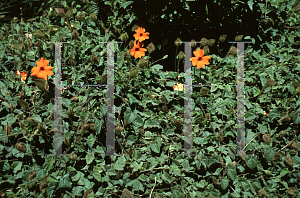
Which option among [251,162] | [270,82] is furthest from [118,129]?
[270,82]

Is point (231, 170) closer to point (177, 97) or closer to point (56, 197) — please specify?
point (177, 97)

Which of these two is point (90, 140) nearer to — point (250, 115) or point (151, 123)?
point (151, 123)

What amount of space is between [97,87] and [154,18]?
3.07 ft

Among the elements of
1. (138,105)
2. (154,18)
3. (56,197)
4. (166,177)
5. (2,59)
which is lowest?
(56,197)

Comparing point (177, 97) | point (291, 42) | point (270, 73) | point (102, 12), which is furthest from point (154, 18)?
point (291, 42)

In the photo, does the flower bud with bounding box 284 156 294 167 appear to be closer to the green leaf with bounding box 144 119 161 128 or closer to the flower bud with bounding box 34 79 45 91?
the green leaf with bounding box 144 119 161 128

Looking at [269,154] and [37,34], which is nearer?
[269,154]

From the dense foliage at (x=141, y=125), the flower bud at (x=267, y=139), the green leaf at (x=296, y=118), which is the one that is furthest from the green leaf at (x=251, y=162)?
the green leaf at (x=296, y=118)

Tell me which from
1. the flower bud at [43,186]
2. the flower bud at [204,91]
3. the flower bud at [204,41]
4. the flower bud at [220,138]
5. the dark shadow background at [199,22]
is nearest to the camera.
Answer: the flower bud at [43,186]

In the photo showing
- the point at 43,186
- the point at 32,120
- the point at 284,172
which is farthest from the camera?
the point at 284,172

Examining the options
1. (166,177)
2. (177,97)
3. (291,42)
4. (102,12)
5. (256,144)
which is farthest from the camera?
(102,12)

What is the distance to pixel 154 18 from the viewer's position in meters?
2.32

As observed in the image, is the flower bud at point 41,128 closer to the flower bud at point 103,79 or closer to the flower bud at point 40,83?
the flower bud at point 40,83

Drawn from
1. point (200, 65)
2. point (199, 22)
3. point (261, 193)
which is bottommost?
point (261, 193)
